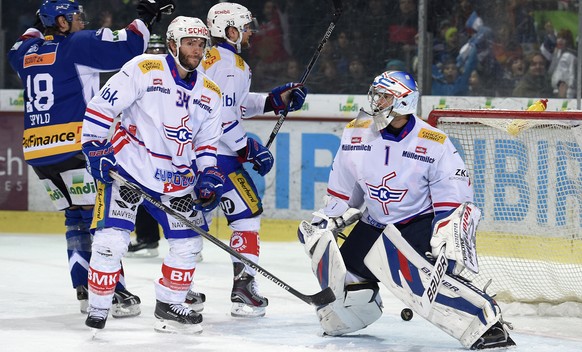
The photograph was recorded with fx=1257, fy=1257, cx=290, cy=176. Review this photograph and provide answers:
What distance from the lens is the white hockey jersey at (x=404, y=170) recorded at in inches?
186

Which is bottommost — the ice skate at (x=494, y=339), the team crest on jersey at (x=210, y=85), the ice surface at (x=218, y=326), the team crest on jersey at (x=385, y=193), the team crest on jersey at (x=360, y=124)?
the ice surface at (x=218, y=326)

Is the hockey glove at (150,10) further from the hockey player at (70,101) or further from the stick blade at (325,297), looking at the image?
the stick blade at (325,297)

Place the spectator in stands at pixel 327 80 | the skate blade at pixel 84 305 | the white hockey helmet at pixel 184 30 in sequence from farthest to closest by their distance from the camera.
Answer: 1. the spectator in stands at pixel 327 80
2. the skate blade at pixel 84 305
3. the white hockey helmet at pixel 184 30

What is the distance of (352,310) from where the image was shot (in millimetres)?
4805

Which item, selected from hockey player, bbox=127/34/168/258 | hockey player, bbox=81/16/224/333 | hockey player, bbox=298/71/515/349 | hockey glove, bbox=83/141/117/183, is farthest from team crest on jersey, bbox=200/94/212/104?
hockey player, bbox=127/34/168/258

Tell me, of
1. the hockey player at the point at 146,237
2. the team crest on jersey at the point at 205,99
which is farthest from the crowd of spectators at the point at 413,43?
the team crest on jersey at the point at 205,99

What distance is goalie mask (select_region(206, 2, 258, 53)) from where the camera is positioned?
5602mm

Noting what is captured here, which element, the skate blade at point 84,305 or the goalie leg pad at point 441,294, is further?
the skate blade at point 84,305

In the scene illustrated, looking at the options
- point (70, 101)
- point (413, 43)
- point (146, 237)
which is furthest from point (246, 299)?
point (413, 43)

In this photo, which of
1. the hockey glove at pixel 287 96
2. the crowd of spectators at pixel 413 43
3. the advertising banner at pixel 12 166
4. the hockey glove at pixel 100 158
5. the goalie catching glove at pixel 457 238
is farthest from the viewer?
the advertising banner at pixel 12 166

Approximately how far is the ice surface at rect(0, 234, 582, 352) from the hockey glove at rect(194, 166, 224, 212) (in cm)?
52

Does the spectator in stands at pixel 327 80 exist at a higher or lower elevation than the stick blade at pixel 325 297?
higher

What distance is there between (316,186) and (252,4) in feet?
4.31

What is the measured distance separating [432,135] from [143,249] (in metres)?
3.04
